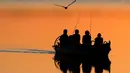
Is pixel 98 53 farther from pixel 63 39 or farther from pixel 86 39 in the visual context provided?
pixel 63 39

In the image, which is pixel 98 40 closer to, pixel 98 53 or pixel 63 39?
pixel 98 53

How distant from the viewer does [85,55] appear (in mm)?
1210

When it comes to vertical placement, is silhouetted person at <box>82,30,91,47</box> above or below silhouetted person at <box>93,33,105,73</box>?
above

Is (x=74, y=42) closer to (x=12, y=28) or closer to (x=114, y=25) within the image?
(x=114, y=25)

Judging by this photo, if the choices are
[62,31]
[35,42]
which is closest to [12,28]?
[35,42]

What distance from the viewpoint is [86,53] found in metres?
1.21

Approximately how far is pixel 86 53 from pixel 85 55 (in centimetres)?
1

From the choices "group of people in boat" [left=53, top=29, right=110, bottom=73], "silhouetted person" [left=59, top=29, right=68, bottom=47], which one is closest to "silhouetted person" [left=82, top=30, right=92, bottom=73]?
"group of people in boat" [left=53, top=29, right=110, bottom=73]

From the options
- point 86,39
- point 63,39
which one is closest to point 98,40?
point 86,39

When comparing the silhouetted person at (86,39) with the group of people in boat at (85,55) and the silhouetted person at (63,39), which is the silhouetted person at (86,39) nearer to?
the group of people in boat at (85,55)

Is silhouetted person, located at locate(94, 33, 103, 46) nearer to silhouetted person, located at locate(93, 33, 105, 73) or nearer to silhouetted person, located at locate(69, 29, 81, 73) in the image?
silhouetted person, located at locate(93, 33, 105, 73)

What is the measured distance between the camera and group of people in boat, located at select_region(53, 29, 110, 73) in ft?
3.91

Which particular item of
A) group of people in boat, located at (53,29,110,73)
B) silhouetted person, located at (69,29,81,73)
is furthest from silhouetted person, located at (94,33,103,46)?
silhouetted person, located at (69,29,81,73)

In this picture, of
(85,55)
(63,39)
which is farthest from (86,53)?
(63,39)
